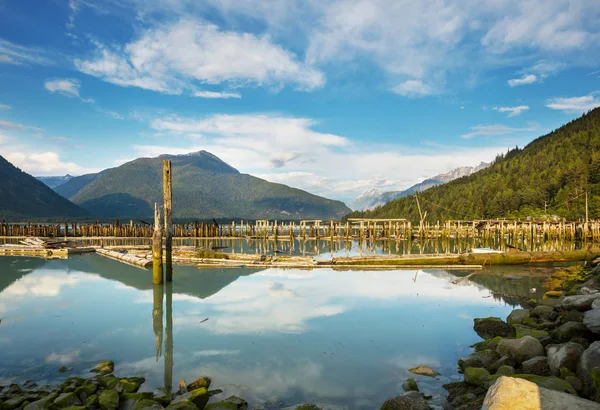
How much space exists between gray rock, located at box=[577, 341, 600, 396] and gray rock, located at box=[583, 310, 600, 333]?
1.02m

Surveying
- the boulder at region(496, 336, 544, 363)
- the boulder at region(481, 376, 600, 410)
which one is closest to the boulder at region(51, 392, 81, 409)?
the boulder at region(481, 376, 600, 410)

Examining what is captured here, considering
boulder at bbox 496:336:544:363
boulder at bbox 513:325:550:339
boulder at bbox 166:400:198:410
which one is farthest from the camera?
boulder at bbox 513:325:550:339

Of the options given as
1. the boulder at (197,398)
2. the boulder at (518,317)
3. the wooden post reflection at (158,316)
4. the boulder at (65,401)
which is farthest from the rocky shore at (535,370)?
the wooden post reflection at (158,316)

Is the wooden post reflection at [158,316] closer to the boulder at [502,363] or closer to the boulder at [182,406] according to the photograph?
the boulder at [182,406]

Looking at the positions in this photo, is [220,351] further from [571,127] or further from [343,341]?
[571,127]

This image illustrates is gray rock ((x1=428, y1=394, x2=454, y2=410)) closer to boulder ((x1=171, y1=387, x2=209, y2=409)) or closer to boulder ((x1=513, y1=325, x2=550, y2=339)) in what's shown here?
boulder ((x1=513, y1=325, x2=550, y2=339))

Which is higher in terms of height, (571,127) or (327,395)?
(571,127)

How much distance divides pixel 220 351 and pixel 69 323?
284 inches

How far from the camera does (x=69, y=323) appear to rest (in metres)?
15.2

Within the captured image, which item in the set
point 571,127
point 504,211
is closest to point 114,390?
point 504,211

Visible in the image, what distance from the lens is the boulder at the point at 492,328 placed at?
13147 mm

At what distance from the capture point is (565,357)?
27.1ft

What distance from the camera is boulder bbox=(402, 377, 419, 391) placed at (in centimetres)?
927

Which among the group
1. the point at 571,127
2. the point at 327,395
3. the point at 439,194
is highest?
the point at 571,127
